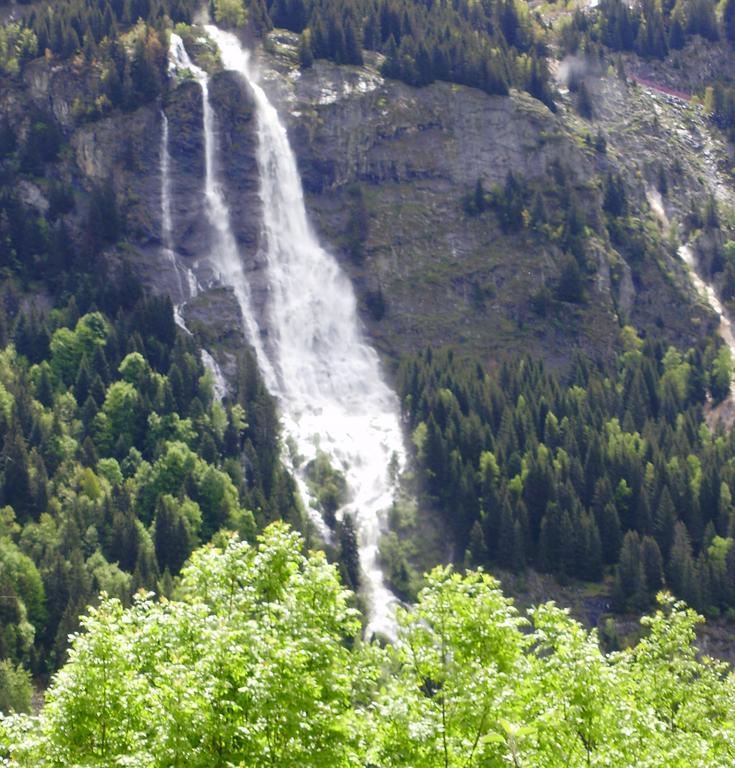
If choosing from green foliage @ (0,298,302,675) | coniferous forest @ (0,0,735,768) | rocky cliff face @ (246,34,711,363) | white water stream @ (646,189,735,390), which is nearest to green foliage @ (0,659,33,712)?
coniferous forest @ (0,0,735,768)

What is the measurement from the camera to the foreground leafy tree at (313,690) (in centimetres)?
3678

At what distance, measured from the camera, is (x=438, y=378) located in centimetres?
15450

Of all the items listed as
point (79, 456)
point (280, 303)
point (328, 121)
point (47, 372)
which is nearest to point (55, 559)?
point (79, 456)

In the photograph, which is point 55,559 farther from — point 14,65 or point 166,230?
point 14,65

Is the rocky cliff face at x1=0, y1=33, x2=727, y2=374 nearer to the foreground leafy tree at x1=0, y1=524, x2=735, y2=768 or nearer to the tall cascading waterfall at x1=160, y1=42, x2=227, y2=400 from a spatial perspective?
the tall cascading waterfall at x1=160, y1=42, x2=227, y2=400

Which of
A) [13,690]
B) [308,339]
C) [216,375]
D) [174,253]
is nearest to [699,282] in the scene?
[308,339]

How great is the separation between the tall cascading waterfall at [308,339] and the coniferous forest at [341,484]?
7.16 ft

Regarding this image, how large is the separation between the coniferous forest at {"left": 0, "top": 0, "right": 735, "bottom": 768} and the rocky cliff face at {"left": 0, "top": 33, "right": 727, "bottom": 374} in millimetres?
721

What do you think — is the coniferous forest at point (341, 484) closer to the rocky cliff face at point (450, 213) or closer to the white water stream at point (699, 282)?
the rocky cliff face at point (450, 213)

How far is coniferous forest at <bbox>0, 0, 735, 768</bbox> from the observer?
38750 millimetres

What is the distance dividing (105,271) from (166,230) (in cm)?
1013

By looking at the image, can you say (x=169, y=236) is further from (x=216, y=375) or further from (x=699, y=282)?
(x=699, y=282)

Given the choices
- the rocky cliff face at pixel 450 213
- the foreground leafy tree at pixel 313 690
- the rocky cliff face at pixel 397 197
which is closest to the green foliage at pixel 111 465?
the rocky cliff face at pixel 397 197

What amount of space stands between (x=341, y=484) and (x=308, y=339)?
28219 millimetres
